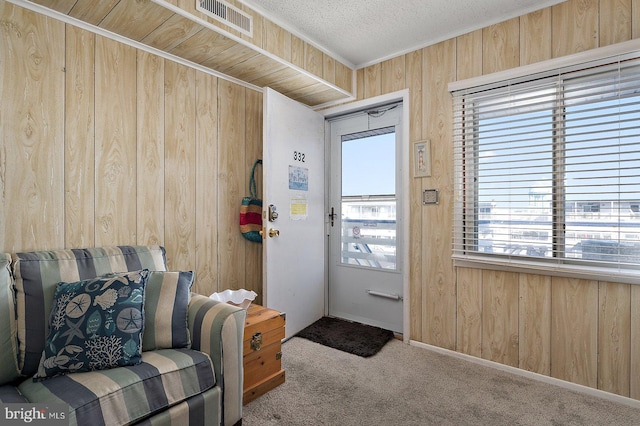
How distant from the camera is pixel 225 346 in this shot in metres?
1.61

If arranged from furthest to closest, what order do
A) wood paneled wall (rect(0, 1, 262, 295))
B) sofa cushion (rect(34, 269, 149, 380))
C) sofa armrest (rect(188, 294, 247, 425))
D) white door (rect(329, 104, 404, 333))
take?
white door (rect(329, 104, 404, 333)) → wood paneled wall (rect(0, 1, 262, 295)) → sofa armrest (rect(188, 294, 247, 425)) → sofa cushion (rect(34, 269, 149, 380))

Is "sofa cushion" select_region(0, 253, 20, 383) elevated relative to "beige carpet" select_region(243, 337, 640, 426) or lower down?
elevated

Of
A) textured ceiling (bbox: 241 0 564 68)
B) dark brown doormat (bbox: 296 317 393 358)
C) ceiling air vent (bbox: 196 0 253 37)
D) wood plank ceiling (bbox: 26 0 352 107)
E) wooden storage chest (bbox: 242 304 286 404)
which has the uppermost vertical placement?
textured ceiling (bbox: 241 0 564 68)

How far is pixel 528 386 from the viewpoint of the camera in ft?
7.02

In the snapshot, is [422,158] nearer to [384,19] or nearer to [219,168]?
[384,19]

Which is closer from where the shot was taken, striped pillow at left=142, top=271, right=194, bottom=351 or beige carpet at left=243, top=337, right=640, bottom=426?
striped pillow at left=142, top=271, right=194, bottom=351

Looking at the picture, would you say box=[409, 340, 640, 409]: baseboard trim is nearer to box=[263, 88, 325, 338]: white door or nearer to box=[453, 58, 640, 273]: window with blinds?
box=[453, 58, 640, 273]: window with blinds

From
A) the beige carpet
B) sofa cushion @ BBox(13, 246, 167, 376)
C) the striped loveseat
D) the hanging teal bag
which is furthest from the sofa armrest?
the hanging teal bag

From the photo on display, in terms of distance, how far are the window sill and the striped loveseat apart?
1.72 meters

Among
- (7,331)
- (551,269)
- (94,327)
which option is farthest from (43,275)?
(551,269)

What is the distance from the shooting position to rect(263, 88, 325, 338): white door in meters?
2.64

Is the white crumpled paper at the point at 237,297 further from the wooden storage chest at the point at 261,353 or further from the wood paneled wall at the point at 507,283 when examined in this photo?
the wood paneled wall at the point at 507,283

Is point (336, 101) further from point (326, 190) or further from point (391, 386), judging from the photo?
point (391, 386)

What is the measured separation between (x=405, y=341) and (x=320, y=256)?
107 cm
